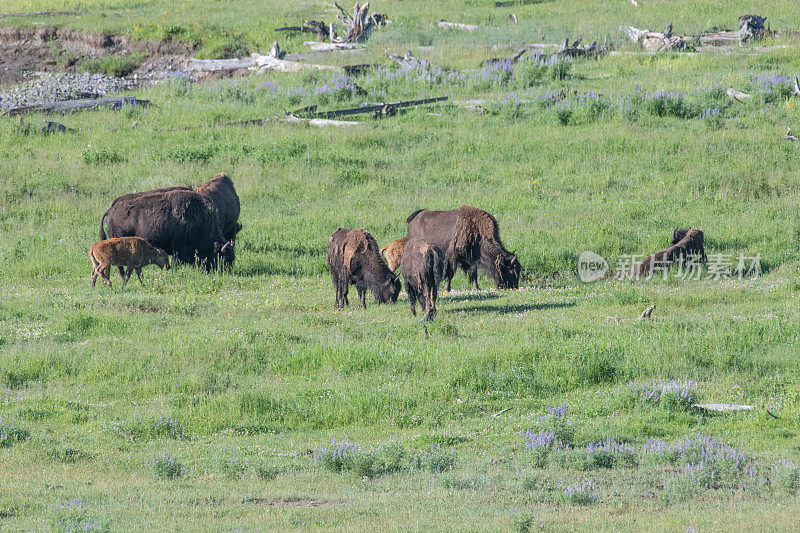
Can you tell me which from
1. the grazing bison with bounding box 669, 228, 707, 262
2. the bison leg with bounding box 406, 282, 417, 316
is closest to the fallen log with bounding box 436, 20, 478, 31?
the grazing bison with bounding box 669, 228, 707, 262

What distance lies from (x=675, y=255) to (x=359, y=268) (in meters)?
5.86

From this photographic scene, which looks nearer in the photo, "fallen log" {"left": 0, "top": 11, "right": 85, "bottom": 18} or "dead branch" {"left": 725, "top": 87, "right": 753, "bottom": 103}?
"dead branch" {"left": 725, "top": 87, "right": 753, "bottom": 103}

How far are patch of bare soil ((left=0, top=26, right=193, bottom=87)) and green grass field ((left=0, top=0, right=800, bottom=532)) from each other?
31.1ft

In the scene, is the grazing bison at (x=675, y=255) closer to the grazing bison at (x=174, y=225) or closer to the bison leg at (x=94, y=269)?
the grazing bison at (x=174, y=225)

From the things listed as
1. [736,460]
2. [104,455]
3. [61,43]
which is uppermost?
[61,43]

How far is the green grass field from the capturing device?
832 centimetres

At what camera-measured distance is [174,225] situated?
1873cm

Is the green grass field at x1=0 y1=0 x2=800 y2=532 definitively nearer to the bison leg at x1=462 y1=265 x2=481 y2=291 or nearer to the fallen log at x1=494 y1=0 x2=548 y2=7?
the bison leg at x1=462 y1=265 x2=481 y2=291

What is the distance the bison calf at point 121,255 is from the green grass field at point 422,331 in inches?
16.3

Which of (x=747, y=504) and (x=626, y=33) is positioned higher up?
(x=626, y=33)

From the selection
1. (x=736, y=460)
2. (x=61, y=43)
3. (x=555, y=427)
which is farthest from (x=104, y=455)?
(x=61, y=43)

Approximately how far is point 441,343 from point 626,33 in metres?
27.1

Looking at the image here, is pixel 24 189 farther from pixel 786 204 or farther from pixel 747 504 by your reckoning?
pixel 747 504

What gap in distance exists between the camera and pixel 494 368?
40.1 ft
